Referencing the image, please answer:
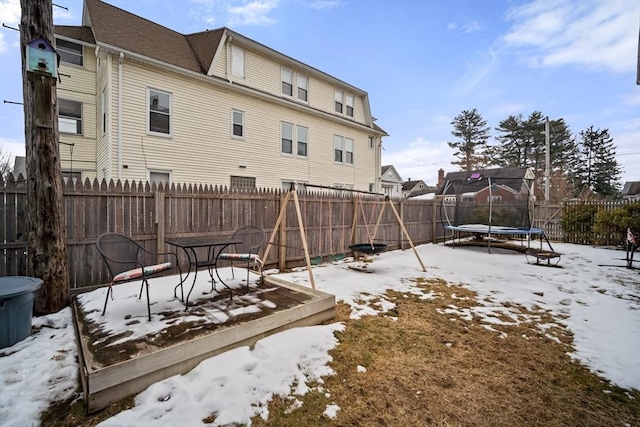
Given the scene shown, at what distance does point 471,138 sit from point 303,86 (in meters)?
30.7

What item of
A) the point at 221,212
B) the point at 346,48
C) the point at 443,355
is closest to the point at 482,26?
the point at 346,48

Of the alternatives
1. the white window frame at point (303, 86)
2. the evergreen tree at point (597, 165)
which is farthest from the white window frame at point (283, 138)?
the evergreen tree at point (597, 165)

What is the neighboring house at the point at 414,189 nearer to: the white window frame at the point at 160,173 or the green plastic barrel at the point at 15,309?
the white window frame at the point at 160,173

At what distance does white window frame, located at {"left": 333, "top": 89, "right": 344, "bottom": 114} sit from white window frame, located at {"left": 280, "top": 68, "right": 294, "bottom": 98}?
2794 millimetres

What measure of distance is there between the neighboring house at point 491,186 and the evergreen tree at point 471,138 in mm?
7233

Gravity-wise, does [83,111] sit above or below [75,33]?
below

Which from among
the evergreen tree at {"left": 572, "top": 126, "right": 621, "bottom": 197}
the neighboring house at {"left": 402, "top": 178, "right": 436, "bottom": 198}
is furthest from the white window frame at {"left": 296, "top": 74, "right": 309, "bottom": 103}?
the evergreen tree at {"left": 572, "top": 126, "right": 621, "bottom": 197}

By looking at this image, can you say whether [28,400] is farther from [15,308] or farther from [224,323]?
[224,323]

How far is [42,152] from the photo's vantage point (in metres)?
3.47

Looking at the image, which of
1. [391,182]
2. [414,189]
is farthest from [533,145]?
[391,182]

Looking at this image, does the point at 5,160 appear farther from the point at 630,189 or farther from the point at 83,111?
the point at 630,189

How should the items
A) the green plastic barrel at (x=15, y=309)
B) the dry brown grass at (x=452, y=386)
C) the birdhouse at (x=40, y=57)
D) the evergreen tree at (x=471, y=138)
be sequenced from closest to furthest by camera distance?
the dry brown grass at (x=452, y=386) < the green plastic barrel at (x=15, y=309) < the birdhouse at (x=40, y=57) < the evergreen tree at (x=471, y=138)

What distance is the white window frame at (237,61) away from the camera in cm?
1097

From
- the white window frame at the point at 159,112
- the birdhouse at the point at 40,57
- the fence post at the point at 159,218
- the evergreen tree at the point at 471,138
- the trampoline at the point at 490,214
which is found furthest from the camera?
the evergreen tree at the point at 471,138
